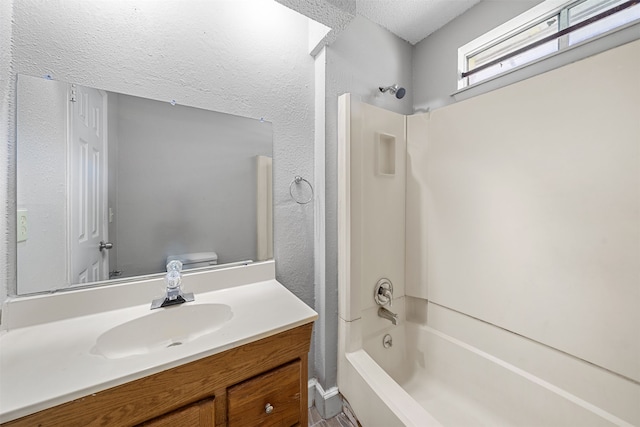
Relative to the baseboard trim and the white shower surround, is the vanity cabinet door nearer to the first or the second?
the white shower surround

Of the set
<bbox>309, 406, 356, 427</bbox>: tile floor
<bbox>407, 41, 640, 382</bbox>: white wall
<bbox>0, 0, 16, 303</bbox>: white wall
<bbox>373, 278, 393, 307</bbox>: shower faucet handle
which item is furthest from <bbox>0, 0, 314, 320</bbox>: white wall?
<bbox>407, 41, 640, 382</bbox>: white wall

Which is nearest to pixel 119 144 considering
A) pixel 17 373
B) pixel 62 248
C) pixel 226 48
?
pixel 62 248

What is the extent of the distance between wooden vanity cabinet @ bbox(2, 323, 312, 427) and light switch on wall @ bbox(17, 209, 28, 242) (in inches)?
26.1

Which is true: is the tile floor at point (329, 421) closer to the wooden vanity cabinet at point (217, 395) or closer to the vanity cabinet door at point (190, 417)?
the wooden vanity cabinet at point (217, 395)

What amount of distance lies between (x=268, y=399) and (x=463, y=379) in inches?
48.3

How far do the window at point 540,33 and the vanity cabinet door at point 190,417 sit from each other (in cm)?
217

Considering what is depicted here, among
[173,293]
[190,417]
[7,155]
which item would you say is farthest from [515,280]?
[7,155]

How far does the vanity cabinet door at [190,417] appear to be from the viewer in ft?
2.18

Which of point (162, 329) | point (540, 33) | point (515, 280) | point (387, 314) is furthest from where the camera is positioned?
point (387, 314)

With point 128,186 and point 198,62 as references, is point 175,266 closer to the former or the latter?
point 128,186

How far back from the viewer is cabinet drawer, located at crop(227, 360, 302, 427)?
78 centimetres

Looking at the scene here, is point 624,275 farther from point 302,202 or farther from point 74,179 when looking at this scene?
point 74,179

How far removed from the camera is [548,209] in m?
1.14

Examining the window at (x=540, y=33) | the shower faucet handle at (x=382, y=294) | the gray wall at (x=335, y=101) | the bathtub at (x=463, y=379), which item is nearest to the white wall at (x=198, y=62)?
the gray wall at (x=335, y=101)
